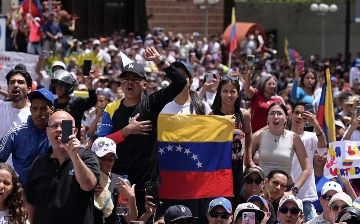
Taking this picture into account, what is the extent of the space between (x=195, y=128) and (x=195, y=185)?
0.53 meters

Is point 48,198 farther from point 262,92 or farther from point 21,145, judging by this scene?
point 262,92

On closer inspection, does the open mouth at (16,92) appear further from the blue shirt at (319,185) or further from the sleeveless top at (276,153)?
the blue shirt at (319,185)

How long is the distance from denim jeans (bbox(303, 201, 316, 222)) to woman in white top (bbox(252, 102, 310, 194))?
0.29 m

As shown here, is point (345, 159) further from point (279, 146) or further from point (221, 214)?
point (221, 214)

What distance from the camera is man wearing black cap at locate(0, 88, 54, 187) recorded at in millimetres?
8180

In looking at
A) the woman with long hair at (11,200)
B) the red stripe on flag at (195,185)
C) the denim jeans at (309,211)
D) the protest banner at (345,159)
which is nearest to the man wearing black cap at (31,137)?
the woman with long hair at (11,200)

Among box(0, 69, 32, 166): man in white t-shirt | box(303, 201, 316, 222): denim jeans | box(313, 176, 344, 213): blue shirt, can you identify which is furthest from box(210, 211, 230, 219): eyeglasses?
box(313, 176, 344, 213): blue shirt

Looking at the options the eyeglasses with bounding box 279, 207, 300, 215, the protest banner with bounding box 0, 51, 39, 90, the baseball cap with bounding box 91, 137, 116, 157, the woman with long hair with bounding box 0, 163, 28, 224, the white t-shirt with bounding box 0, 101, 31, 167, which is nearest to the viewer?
the woman with long hair with bounding box 0, 163, 28, 224

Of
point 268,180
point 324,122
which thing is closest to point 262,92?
point 324,122

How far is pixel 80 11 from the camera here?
36.4 m

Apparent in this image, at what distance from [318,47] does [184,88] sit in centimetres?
3191

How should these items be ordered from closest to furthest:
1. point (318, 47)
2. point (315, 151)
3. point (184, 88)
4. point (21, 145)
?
point (21, 145) < point (184, 88) < point (315, 151) < point (318, 47)

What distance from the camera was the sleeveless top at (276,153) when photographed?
1017cm

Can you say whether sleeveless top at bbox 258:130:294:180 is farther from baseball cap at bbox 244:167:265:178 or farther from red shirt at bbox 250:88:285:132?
red shirt at bbox 250:88:285:132
